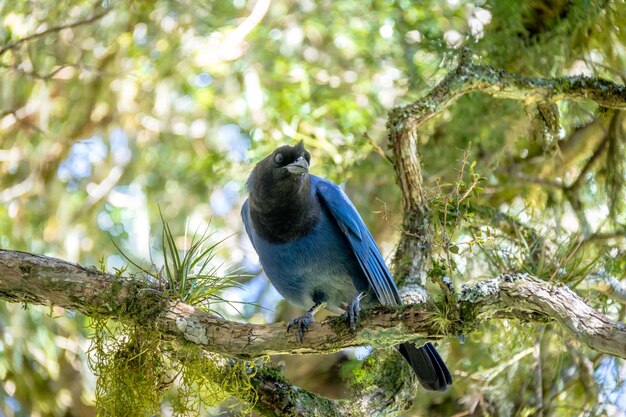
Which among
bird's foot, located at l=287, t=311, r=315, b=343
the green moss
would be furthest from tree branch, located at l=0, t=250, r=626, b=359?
the green moss

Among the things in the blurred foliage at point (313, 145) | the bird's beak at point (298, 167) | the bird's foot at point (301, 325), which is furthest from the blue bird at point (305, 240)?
the bird's foot at point (301, 325)

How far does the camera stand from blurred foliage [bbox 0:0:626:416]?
218 inches

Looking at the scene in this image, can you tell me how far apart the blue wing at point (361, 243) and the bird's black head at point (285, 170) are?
24 cm

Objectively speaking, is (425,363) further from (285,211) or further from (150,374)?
(150,374)

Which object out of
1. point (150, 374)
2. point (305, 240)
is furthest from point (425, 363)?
point (150, 374)

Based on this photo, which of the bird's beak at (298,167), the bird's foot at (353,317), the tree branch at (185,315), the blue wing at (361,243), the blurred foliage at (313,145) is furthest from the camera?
the blurred foliage at (313,145)

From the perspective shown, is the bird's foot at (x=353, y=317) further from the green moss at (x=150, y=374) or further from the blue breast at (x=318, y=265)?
the blue breast at (x=318, y=265)

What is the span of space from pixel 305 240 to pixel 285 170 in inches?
17.6

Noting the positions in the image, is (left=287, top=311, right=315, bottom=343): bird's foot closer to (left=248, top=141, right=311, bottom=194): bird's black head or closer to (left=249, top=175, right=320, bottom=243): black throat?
(left=249, top=175, right=320, bottom=243): black throat

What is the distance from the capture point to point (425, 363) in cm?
440

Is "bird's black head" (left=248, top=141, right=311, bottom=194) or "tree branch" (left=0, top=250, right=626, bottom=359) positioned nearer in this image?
"tree branch" (left=0, top=250, right=626, bottom=359)

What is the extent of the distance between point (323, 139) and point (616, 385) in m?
3.11

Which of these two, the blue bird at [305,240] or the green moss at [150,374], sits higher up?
the blue bird at [305,240]

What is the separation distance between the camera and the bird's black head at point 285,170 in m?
4.75
